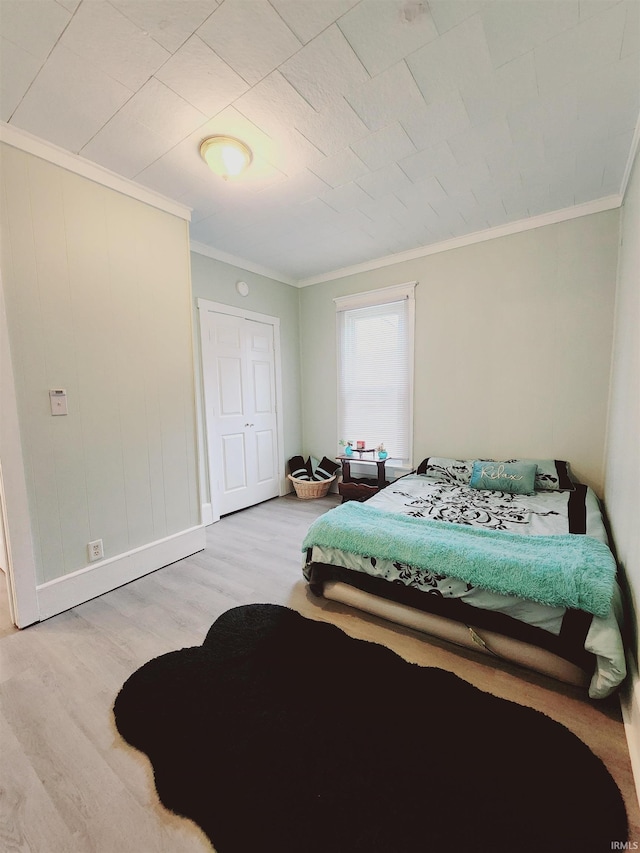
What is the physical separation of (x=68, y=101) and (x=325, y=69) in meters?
1.25

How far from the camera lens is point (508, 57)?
146 centimetres

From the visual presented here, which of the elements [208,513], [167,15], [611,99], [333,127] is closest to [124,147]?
[167,15]

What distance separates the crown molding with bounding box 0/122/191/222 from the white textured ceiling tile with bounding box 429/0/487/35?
6.47 feet

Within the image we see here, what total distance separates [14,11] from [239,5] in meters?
0.83

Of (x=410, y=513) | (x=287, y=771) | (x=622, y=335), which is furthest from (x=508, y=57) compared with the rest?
(x=287, y=771)

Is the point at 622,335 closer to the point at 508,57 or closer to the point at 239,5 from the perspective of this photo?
the point at 508,57

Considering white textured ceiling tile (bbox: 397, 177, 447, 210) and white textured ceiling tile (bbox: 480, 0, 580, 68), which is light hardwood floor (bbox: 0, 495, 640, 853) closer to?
white textured ceiling tile (bbox: 480, 0, 580, 68)

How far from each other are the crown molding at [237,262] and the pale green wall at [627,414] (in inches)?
126

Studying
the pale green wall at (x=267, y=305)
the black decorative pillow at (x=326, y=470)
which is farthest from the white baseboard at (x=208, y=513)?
the black decorative pillow at (x=326, y=470)

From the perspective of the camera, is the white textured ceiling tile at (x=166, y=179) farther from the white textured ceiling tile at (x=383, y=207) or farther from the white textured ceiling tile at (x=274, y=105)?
the white textured ceiling tile at (x=383, y=207)

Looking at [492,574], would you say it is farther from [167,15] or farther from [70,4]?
[70,4]

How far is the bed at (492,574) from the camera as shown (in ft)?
4.48

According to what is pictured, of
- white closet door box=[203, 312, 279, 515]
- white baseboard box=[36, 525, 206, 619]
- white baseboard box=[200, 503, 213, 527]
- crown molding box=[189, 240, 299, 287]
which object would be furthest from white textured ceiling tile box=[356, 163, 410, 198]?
white baseboard box=[200, 503, 213, 527]

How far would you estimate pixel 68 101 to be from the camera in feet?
5.33
